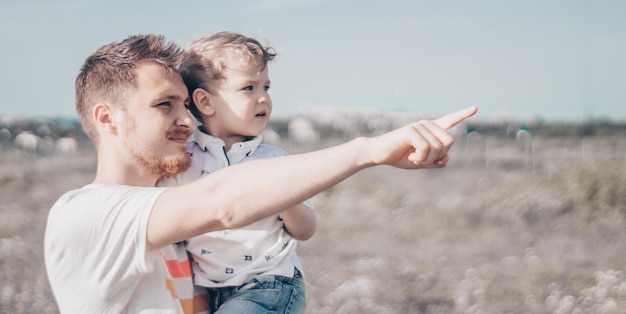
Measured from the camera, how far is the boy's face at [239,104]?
3.19 meters

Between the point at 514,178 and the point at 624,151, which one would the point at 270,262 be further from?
the point at 624,151

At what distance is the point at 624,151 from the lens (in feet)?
50.6

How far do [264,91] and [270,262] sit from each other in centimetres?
66

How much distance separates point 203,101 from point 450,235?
333 inches

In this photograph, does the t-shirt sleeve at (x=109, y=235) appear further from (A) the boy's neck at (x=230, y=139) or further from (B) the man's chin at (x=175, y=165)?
(A) the boy's neck at (x=230, y=139)

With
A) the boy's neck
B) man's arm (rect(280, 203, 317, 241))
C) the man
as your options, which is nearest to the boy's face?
the boy's neck

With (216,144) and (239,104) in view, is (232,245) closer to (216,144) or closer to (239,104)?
(216,144)

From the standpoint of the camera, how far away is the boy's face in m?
3.19

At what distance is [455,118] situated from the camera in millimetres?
2029

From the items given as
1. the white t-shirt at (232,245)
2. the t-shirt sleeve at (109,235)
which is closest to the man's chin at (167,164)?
the white t-shirt at (232,245)

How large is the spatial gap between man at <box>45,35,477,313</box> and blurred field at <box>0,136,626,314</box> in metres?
5.02

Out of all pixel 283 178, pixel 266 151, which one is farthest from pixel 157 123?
pixel 283 178

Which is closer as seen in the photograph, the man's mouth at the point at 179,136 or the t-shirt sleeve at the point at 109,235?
the t-shirt sleeve at the point at 109,235

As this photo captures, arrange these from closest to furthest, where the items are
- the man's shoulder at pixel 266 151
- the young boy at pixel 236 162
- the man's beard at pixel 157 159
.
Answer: the man's beard at pixel 157 159, the young boy at pixel 236 162, the man's shoulder at pixel 266 151
